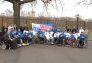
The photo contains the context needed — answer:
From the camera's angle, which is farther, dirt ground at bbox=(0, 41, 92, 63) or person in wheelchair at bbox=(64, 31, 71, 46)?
person in wheelchair at bbox=(64, 31, 71, 46)

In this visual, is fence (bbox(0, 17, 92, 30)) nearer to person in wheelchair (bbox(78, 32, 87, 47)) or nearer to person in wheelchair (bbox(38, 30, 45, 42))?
person in wheelchair (bbox(38, 30, 45, 42))

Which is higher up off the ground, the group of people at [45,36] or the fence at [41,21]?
the fence at [41,21]

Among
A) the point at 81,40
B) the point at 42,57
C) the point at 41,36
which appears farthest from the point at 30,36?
the point at 42,57

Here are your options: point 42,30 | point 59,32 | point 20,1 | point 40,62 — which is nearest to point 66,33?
point 59,32

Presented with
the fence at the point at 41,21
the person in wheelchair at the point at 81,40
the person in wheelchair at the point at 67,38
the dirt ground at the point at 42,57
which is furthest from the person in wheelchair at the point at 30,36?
the fence at the point at 41,21

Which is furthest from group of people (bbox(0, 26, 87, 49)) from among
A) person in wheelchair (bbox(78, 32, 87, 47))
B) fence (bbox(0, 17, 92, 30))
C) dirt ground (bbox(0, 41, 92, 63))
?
fence (bbox(0, 17, 92, 30))

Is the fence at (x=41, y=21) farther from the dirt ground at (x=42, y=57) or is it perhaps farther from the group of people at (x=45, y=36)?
the dirt ground at (x=42, y=57)

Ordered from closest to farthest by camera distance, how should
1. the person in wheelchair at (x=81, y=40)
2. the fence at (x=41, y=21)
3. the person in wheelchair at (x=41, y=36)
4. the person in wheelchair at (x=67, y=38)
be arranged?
the person in wheelchair at (x=81, y=40) < the person in wheelchair at (x=67, y=38) < the person in wheelchair at (x=41, y=36) < the fence at (x=41, y=21)

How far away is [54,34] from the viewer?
80.1ft

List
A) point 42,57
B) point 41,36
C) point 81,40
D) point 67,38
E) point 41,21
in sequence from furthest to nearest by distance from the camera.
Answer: point 41,21 < point 41,36 < point 67,38 < point 81,40 < point 42,57

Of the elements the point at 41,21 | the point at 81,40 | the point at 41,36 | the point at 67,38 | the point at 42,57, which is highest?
the point at 41,21

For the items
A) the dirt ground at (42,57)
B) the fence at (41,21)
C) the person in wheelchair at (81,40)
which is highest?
the fence at (41,21)

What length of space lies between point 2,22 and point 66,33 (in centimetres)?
855

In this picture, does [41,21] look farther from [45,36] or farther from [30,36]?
[30,36]
